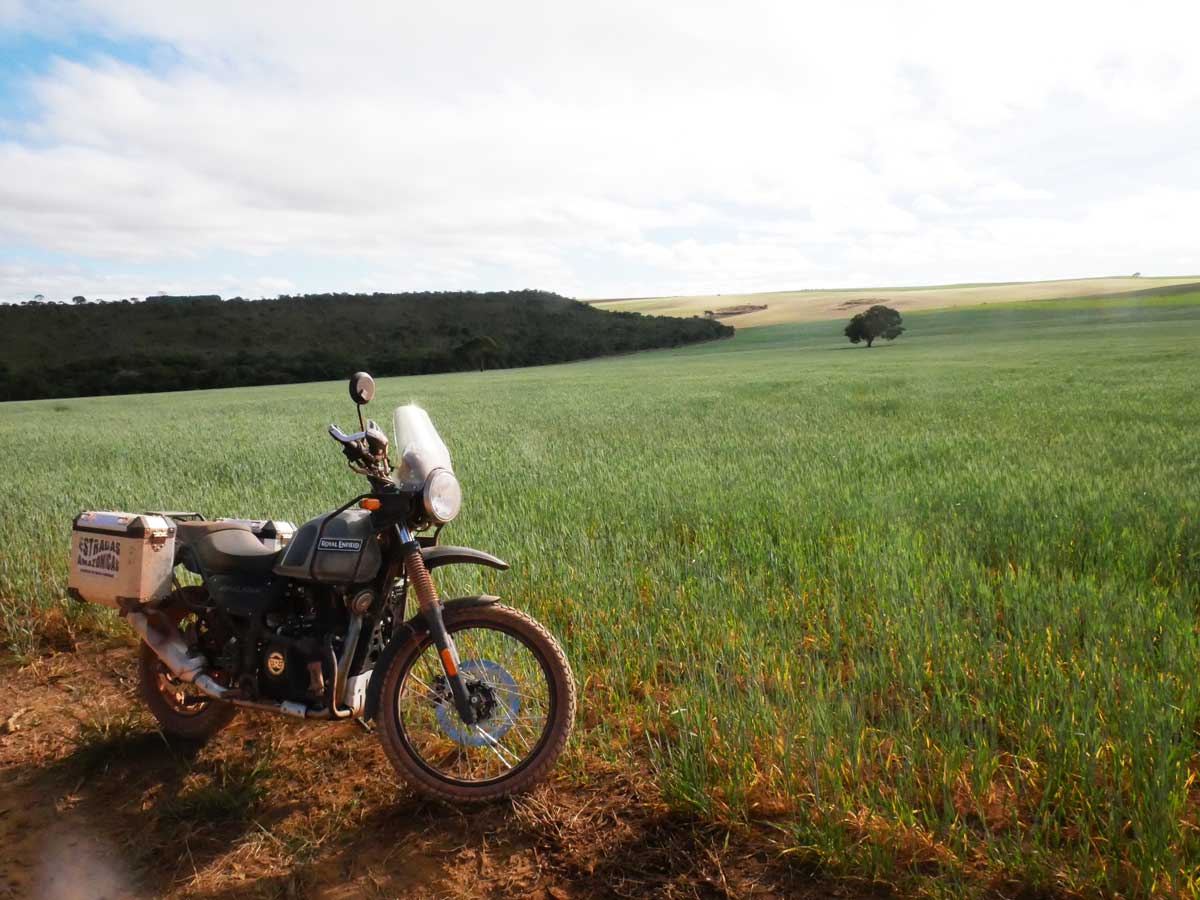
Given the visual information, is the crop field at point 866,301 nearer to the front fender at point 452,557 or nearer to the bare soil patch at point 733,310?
the bare soil patch at point 733,310

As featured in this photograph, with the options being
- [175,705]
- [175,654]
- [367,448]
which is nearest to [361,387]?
[367,448]

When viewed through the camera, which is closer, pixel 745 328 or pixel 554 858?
pixel 554 858

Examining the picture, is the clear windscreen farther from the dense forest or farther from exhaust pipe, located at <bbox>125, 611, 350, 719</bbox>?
the dense forest

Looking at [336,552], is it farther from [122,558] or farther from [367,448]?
[122,558]

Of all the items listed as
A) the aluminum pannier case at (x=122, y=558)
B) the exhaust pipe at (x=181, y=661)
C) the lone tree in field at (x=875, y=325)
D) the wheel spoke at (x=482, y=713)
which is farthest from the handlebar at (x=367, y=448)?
the lone tree in field at (x=875, y=325)

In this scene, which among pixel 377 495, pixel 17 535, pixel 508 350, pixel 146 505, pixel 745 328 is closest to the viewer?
pixel 377 495

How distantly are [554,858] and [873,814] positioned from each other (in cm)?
111

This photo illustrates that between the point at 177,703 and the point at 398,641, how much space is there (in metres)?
1.60

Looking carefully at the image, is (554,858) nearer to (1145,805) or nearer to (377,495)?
(377,495)

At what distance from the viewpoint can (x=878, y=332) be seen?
57.3 metres

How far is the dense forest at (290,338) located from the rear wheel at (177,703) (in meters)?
59.7

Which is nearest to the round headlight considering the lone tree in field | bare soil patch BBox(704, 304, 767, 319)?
the lone tree in field

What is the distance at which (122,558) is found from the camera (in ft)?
11.5

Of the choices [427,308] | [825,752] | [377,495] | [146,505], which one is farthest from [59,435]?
[427,308]
